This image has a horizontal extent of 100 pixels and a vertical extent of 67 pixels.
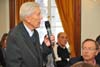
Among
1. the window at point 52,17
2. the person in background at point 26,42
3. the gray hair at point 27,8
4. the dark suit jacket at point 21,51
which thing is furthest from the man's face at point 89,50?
the window at point 52,17

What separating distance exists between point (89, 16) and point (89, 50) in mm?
3393

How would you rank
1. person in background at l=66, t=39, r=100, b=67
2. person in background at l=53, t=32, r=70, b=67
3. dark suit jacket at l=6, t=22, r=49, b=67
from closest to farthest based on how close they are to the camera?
dark suit jacket at l=6, t=22, r=49, b=67
person in background at l=66, t=39, r=100, b=67
person in background at l=53, t=32, r=70, b=67

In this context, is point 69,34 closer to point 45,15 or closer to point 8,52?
point 45,15

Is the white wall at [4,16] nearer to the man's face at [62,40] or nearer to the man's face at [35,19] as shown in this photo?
the man's face at [62,40]

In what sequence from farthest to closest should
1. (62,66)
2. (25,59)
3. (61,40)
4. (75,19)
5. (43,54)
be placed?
(75,19), (61,40), (62,66), (43,54), (25,59)

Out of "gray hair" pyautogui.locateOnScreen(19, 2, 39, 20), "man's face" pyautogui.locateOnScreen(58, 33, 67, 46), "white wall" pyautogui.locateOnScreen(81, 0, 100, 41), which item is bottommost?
"man's face" pyautogui.locateOnScreen(58, 33, 67, 46)

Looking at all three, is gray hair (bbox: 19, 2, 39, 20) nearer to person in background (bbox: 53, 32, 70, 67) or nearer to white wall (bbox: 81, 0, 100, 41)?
person in background (bbox: 53, 32, 70, 67)

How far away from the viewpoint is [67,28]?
6.51m

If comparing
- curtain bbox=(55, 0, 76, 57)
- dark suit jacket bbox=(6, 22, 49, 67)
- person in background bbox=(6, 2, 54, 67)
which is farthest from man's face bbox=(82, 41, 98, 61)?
curtain bbox=(55, 0, 76, 57)

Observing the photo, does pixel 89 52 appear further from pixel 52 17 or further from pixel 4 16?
pixel 4 16

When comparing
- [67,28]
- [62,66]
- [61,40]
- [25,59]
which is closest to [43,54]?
[25,59]

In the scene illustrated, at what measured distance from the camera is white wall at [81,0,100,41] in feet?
21.5

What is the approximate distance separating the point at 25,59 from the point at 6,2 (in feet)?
14.8

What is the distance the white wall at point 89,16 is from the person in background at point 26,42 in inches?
160
